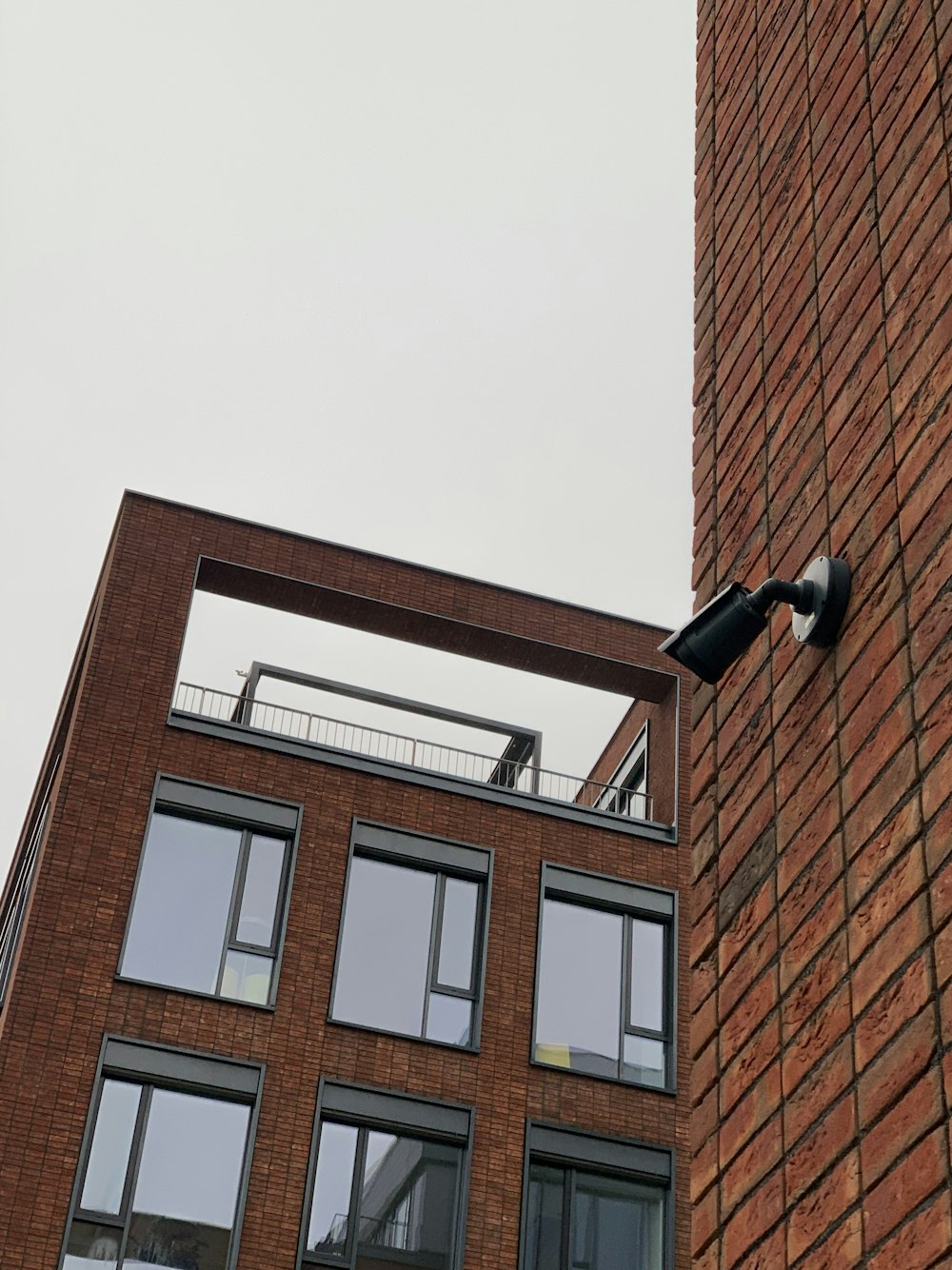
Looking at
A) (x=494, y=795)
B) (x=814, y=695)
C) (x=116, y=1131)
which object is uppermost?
(x=494, y=795)

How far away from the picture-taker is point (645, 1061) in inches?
900

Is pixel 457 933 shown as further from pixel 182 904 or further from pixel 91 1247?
pixel 91 1247

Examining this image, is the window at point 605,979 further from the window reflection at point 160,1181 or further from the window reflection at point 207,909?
the window reflection at point 160,1181

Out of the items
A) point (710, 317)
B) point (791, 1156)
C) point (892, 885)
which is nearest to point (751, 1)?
point (710, 317)

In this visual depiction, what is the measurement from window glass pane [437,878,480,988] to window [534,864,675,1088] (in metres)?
0.98

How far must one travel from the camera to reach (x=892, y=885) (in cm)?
344

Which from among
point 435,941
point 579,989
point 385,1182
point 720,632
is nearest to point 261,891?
→ point 435,941

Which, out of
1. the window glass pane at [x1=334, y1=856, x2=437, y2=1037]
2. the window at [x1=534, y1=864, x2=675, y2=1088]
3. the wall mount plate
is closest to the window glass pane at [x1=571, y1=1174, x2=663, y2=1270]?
the window at [x1=534, y1=864, x2=675, y2=1088]

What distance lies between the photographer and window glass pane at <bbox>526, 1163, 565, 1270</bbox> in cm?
2061

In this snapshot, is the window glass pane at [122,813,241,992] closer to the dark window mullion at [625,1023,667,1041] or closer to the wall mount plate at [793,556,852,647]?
the dark window mullion at [625,1023,667,1041]

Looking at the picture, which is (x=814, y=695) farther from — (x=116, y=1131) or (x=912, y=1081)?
(x=116, y=1131)

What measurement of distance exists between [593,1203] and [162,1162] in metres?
5.51

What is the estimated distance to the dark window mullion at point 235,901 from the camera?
21.5m

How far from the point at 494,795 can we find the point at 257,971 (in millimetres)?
4393
